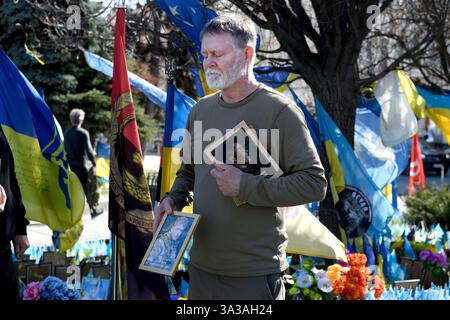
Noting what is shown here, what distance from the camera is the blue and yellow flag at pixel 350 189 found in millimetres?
5227

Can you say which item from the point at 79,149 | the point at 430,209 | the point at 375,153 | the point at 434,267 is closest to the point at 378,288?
the point at 434,267

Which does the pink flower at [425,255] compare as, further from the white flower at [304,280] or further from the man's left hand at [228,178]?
the man's left hand at [228,178]

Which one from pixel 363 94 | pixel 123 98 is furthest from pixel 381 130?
pixel 123 98

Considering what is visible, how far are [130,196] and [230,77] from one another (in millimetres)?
1590

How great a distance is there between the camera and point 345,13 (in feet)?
19.9

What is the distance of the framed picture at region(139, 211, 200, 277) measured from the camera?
Answer: 8.09ft

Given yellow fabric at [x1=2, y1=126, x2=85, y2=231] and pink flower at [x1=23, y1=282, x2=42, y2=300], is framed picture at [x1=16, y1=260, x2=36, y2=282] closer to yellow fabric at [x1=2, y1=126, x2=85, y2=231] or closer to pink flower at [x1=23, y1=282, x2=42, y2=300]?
yellow fabric at [x1=2, y1=126, x2=85, y2=231]

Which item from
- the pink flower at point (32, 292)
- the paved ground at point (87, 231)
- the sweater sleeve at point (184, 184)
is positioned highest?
the sweater sleeve at point (184, 184)

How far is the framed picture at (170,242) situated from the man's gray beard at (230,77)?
1.65ft

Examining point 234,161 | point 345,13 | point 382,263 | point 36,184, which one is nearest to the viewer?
point 234,161

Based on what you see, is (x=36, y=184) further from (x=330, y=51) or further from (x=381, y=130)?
(x=381, y=130)

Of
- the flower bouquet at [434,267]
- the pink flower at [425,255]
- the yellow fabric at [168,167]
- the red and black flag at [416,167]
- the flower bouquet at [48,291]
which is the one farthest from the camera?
the red and black flag at [416,167]

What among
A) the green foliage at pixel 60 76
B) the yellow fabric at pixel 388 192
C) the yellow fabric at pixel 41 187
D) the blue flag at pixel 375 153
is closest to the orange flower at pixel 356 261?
the yellow fabric at pixel 41 187

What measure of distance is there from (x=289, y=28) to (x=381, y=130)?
2022 mm
